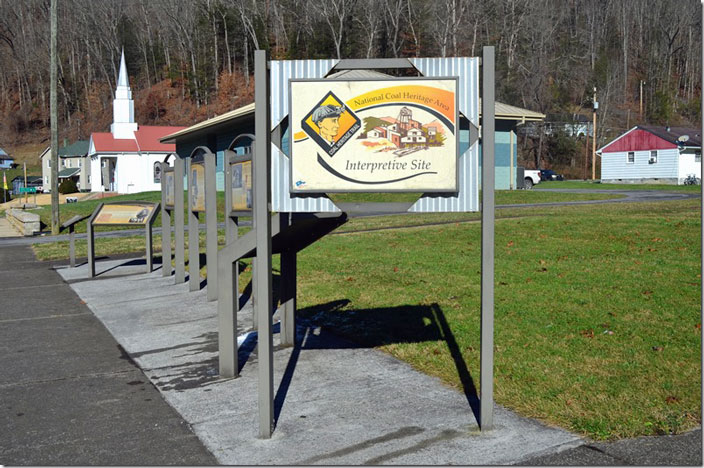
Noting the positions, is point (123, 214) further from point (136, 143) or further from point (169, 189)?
point (136, 143)

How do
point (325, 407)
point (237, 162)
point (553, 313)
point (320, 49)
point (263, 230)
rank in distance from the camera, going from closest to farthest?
1. point (263, 230)
2. point (325, 407)
3. point (553, 313)
4. point (237, 162)
5. point (320, 49)

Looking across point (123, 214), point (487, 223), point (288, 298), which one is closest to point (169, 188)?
point (123, 214)

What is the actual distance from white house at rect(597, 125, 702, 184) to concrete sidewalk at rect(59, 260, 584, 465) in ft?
159

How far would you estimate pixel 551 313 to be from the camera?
7973mm

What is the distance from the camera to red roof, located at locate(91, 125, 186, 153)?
56.9 meters

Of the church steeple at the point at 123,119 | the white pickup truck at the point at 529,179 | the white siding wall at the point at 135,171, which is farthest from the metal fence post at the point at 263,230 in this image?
the church steeple at the point at 123,119

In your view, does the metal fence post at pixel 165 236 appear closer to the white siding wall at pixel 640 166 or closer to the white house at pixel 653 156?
the white house at pixel 653 156

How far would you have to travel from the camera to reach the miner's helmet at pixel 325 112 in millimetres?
5070

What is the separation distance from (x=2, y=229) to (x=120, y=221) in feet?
53.0

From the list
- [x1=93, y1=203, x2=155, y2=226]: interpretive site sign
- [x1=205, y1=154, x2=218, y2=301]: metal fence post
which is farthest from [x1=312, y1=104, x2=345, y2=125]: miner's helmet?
[x1=93, y1=203, x2=155, y2=226]: interpretive site sign

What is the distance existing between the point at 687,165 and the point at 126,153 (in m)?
40.2

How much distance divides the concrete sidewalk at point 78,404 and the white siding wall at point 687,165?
165 feet

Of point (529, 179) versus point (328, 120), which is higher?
point (529, 179)

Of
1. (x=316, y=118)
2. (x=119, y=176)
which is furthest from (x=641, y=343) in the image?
(x=119, y=176)
